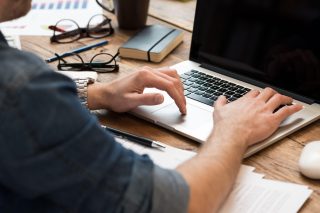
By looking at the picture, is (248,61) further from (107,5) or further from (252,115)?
(107,5)

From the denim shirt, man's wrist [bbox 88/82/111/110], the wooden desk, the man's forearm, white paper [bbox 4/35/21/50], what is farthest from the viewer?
white paper [bbox 4/35/21/50]

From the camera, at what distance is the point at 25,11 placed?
0.72m

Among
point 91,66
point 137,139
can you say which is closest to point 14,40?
point 91,66

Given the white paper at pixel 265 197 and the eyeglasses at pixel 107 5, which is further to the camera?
the eyeglasses at pixel 107 5

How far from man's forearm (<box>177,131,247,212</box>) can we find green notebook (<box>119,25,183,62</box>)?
0.53 metres

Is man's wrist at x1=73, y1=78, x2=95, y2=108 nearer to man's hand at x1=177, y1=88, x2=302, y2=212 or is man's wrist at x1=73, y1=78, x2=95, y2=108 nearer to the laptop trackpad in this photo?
the laptop trackpad

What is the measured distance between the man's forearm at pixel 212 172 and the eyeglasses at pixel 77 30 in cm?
81

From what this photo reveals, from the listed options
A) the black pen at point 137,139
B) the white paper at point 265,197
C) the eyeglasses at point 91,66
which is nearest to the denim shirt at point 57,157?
the white paper at point 265,197

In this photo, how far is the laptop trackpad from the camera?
0.92 m

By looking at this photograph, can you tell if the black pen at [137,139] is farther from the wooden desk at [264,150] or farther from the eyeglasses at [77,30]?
the eyeglasses at [77,30]

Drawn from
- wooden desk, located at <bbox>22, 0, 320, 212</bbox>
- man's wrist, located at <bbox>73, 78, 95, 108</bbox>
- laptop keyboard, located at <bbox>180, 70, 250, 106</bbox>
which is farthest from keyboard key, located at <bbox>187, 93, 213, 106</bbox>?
man's wrist, located at <bbox>73, 78, 95, 108</bbox>

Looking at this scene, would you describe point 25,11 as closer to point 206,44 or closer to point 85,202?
point 85,202

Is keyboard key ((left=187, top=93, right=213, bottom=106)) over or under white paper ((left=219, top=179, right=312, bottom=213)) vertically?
over

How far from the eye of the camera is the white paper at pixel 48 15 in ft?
4.99
